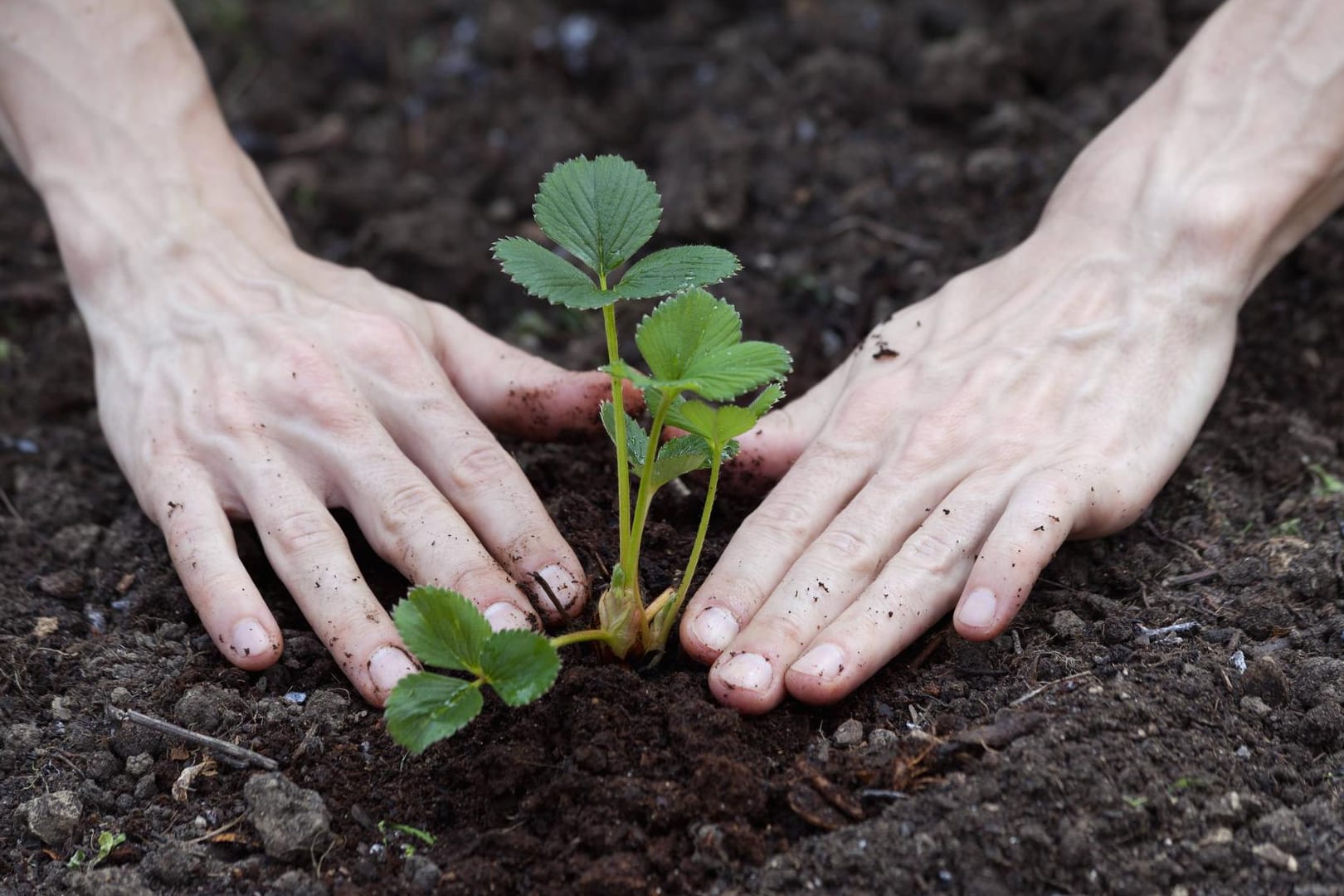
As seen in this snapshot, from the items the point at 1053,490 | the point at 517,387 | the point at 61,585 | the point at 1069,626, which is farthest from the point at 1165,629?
the point at 61,585

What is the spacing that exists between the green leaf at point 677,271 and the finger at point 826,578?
49cm

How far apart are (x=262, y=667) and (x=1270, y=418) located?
74.3 inches

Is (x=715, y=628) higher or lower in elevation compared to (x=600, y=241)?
lower

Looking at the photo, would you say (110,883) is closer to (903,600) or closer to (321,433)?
(321,433)

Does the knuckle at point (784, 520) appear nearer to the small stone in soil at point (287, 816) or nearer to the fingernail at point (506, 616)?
the fingernail at point (506, 616)

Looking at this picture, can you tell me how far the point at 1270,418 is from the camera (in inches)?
90.0

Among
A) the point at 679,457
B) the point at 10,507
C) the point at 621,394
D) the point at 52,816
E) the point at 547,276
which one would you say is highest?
the point at 547,276

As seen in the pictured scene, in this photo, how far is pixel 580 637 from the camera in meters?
1.58

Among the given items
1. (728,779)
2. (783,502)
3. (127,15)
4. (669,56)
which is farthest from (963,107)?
(728,779)

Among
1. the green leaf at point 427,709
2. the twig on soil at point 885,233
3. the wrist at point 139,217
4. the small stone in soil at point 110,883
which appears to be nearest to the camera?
the green leaf at point 427,709

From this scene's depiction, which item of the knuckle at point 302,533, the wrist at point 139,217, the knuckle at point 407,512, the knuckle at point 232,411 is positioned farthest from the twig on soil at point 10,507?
the knuckle at point 407,512

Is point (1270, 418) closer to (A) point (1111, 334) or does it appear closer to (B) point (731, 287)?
(A) point (1111, 334)

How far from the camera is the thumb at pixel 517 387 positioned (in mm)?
2053

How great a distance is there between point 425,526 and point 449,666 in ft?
1.41
